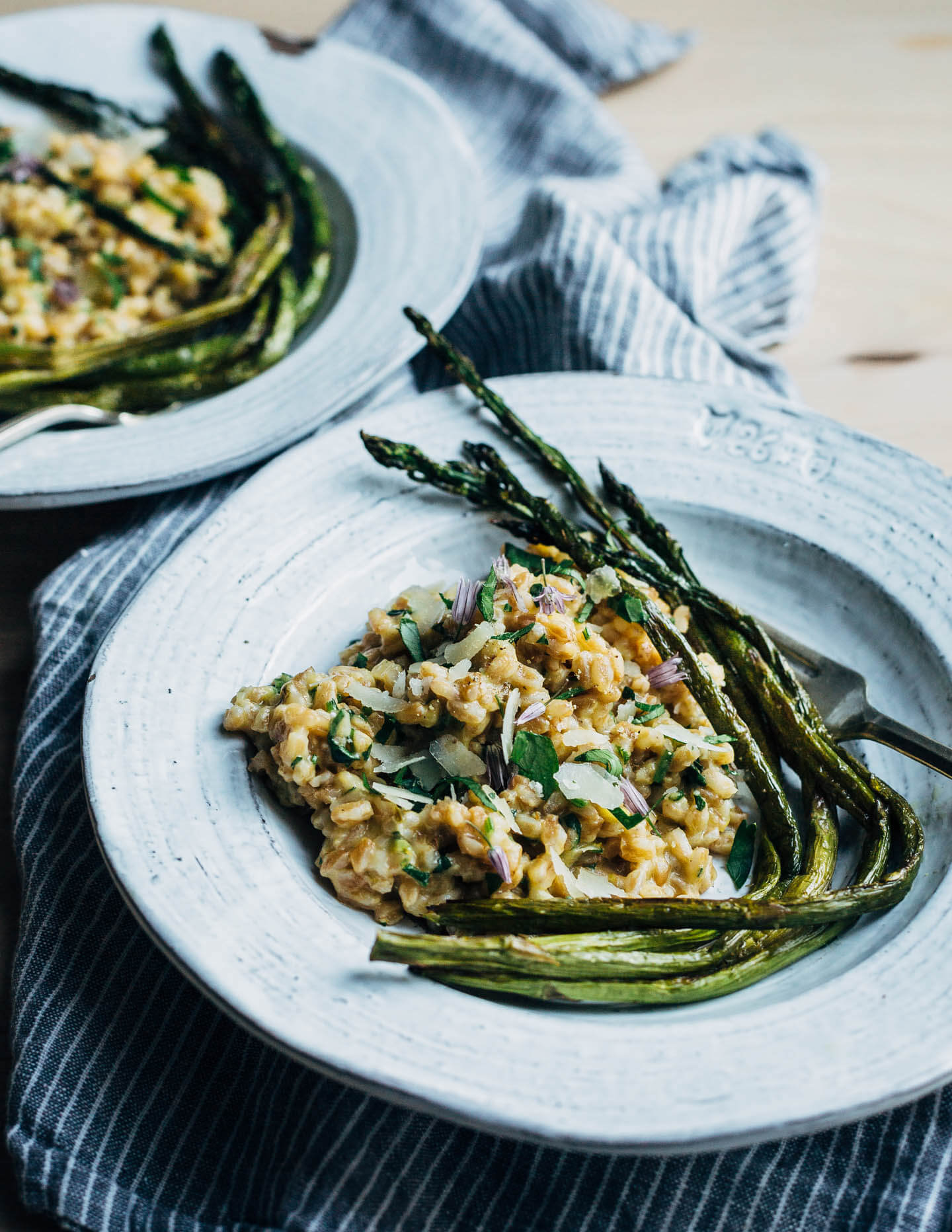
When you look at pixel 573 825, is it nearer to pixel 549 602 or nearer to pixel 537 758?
pixel 537 758

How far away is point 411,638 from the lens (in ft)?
9.43

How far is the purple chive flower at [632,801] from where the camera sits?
2.68 m

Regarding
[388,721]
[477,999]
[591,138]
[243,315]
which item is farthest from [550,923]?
[591,138]

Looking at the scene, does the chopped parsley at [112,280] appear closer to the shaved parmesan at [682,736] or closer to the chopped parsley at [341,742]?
the chopped parsley at [341,742]

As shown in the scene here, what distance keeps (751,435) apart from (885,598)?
2.16 feet

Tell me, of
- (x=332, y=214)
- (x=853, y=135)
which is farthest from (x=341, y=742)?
(x=853, y=135)

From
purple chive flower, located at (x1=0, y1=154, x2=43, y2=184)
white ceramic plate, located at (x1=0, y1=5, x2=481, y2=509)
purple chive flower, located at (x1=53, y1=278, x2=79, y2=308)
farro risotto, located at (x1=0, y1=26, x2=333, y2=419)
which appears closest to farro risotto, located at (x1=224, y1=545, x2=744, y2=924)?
white ceramic plate, located at (x1=0, y1=5, x2=481, y2=509)

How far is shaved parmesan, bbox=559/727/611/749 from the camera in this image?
105 inches

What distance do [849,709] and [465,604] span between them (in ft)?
3.43

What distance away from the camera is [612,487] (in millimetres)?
3387

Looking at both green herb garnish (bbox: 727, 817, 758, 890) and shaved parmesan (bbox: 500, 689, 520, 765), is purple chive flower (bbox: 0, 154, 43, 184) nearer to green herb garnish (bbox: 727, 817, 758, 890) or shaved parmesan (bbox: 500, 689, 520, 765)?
shaved parmesan (bbox: 500, 689, 520, 765)

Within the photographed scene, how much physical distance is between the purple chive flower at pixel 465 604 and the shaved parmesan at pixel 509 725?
0.26m

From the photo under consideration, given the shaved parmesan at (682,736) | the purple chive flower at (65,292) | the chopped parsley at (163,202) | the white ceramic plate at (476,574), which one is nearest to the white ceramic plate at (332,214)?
the white ceramic plate at (476,574)

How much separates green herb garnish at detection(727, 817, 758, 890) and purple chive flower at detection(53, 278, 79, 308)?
3.05m
